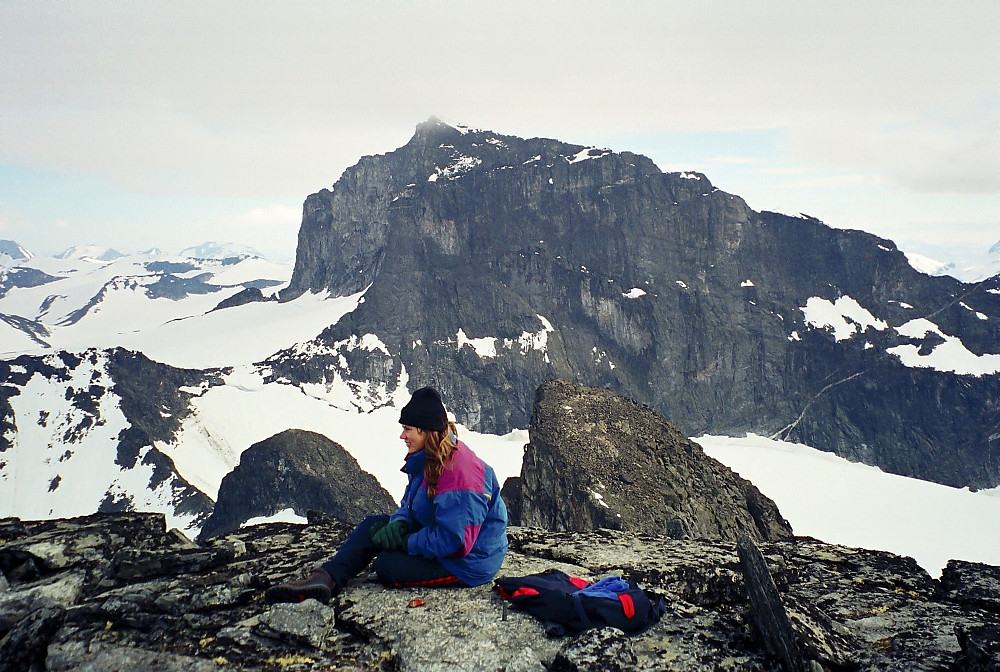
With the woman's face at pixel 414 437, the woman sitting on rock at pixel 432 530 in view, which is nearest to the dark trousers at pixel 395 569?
the woman sitting on rock at pixel 432 530

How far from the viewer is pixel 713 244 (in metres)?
156

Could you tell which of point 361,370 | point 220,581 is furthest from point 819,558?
point 361,370

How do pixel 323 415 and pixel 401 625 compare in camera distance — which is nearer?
pixel 401 625

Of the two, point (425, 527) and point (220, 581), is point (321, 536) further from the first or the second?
point (425, 527)

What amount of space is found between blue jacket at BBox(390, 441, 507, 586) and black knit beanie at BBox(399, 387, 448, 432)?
36 cm

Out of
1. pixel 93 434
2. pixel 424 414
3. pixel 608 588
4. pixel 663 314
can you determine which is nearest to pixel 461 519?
pixel 424 414

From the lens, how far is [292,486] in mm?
67500

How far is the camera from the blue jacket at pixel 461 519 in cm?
648

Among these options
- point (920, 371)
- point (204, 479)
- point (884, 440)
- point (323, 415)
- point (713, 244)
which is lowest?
point (204, 479)

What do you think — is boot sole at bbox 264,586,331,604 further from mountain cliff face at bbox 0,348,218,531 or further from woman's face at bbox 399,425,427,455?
mountain cliff face at bbox 0,348,218,531

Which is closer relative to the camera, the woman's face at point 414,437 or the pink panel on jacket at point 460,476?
the pink panel on jacket at point 460,476

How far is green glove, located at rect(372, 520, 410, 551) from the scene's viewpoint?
6.80 metres

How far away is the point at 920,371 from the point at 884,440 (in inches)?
704

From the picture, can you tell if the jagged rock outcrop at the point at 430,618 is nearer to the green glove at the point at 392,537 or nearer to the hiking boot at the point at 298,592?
the hiking boot at the point at 298,592
